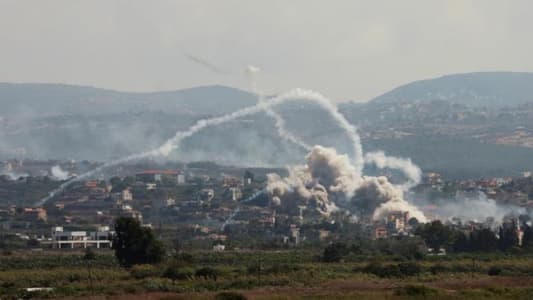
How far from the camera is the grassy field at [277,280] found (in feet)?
211

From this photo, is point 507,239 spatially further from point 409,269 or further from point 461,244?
point 409,269

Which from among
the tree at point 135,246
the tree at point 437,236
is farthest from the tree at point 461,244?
the tree at point 135,246

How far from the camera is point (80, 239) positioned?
15250 centimetres

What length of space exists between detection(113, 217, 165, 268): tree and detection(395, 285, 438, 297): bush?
31531 millimetres

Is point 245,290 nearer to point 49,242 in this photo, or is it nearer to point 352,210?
point 49,242

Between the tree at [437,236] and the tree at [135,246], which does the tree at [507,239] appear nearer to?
the tree at [437,236]

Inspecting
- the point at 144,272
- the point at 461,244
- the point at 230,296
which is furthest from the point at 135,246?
the point at 461,244

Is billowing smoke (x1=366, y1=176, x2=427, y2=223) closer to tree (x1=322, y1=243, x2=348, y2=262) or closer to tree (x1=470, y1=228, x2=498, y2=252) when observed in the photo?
tree (x1=470, y1=228, x2=498, y2=252)

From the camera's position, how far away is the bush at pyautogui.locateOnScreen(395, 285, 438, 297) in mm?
63628

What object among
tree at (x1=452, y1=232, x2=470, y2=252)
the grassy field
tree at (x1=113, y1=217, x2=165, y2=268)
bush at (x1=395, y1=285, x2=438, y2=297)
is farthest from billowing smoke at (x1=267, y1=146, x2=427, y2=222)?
bush at (x1=395, y1=285, x2=438, y2=297)

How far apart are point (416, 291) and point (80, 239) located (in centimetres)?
9228

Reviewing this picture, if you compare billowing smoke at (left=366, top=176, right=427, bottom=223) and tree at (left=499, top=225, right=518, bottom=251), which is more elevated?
billowing smoke at (left=366, top=176, right=427, bottom=223)

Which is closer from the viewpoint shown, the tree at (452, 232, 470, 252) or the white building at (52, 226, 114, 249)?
the tree at (452, 232, 470, 252)

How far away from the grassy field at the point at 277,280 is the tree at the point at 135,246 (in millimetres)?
1773
